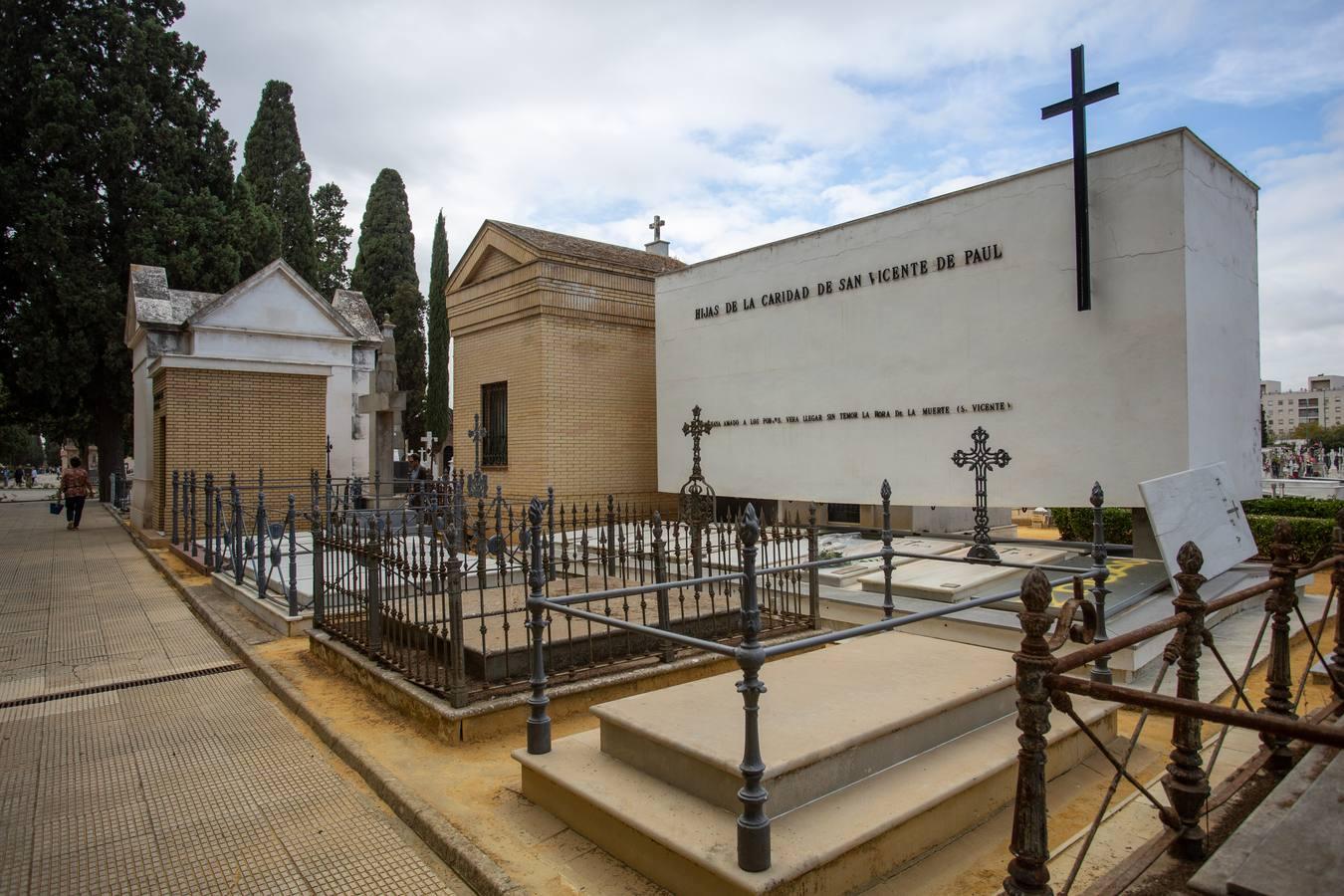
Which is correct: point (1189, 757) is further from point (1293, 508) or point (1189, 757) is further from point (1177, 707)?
point (1293, 508)

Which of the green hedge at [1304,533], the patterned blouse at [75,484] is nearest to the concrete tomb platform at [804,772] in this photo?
the green hedge at [1304,533]

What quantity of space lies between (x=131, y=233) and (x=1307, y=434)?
312ft

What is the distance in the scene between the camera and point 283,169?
35.1 meters

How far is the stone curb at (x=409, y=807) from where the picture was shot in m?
3.48

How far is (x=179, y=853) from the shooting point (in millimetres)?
3807

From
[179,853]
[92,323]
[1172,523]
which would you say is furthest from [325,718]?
[92,323]

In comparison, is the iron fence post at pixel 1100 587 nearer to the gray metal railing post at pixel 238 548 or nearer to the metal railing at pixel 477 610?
the metal railing at pixel 477 610

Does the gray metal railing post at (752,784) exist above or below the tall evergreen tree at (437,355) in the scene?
below

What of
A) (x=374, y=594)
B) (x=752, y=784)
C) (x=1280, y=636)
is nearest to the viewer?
(x=752, y=784)

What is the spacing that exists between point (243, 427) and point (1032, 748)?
16.3 m

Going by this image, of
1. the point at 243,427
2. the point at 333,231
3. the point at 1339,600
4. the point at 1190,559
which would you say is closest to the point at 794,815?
the point at 1190,559

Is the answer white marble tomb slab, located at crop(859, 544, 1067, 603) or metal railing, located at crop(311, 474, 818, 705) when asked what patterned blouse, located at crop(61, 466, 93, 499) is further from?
white marble tomb slab, located at crop(859, 544, 1067, 603)

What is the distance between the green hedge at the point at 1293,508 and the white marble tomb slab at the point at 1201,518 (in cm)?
553

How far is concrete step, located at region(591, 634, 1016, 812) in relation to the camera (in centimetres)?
350
